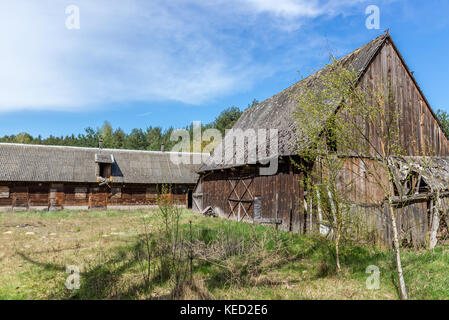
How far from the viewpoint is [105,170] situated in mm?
24422

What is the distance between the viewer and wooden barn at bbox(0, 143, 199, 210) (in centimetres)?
2219

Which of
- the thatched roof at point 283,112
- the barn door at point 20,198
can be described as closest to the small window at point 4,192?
the barn door at point 20,198

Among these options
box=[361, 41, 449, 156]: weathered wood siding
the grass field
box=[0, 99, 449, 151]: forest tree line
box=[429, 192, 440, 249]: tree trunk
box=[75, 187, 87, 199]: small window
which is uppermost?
box=[0, 99, 449, 151]: forest tree line

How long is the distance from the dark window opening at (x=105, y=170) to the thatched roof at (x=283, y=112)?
9.81m

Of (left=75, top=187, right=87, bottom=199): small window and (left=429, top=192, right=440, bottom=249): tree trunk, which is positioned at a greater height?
(left=75, top=187, right=87, bottom=199): small window

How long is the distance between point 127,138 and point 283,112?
166 feet

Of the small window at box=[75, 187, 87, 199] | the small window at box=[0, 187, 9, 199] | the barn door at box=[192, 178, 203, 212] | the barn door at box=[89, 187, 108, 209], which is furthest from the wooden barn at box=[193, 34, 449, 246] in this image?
the small window at box=[0, 187, 9, 199]

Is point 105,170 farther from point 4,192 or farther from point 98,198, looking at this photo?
point 4,192

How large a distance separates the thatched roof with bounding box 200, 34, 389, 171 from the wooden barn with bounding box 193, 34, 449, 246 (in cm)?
5

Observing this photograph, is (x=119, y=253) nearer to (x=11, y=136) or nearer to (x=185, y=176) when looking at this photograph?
(x=185, y=176)

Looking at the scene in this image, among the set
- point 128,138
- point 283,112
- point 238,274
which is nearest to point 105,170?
point 283,112

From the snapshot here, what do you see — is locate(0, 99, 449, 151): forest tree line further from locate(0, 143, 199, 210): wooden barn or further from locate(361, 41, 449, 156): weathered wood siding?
locate(361, 41, 449, 156): weathered wood siding

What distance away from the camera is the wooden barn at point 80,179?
22.2 m
